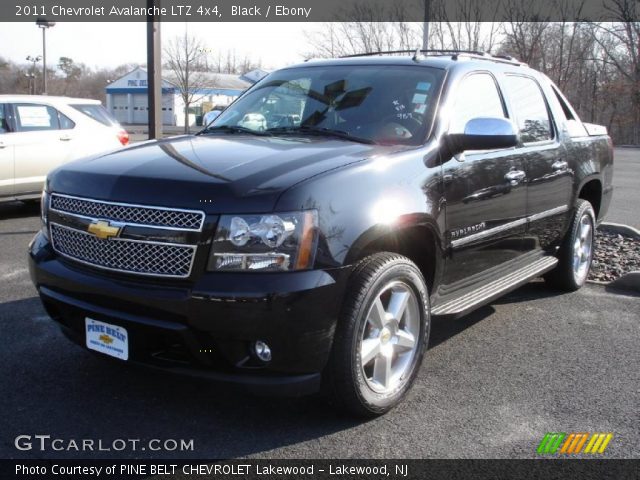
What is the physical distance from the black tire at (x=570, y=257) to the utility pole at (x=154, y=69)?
602 centimetres

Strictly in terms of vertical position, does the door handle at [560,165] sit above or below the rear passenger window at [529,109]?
below

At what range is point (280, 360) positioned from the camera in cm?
285

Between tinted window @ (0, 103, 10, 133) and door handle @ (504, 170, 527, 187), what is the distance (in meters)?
7.26

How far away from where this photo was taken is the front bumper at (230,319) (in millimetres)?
2746

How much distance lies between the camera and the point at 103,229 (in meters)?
3.01

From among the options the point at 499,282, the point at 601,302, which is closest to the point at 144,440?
the point at 499,282

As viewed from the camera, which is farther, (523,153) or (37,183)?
(37,183)

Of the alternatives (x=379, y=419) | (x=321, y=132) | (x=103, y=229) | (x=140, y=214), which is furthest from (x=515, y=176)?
(x=103, y=229)

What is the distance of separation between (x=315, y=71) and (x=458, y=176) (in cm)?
141

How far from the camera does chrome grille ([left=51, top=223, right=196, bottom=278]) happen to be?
9.37 feet

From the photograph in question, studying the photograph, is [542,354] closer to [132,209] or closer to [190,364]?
[190,364]

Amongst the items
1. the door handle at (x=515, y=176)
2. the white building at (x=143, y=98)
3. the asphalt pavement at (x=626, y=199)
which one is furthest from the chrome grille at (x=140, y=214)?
the white building at (x=143, y=98)

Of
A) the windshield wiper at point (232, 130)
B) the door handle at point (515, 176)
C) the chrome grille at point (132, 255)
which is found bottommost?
the chrome grille at point (132, 255)

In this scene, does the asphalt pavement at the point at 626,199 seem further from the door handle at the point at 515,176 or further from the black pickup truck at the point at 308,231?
the black pickup truck at the point at 308,231
